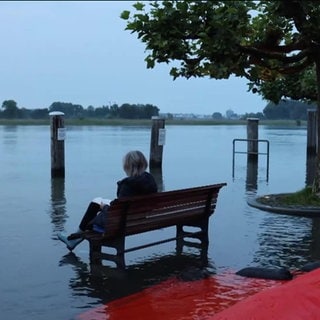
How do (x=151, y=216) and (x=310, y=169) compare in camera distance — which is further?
(x=310, y=169)

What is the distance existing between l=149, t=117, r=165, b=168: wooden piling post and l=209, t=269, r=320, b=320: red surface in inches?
601

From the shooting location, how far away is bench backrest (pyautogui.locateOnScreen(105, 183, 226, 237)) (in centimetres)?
741

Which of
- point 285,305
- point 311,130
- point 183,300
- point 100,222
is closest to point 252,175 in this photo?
point 311,130

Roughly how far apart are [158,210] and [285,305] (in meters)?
3.71

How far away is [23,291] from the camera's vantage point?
266 inches

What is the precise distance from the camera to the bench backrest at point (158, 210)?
7.41 metres

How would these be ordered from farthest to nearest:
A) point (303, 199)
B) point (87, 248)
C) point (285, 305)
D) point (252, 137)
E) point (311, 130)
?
point (311, 130) → point (252, 137) → point (303, 199) → point (87, 248) → point (285, 305)

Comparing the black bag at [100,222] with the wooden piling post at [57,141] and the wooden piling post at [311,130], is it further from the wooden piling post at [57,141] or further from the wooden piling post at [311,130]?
the wooden piling post at [311,130]

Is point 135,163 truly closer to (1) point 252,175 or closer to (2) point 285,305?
(2) point 285,305

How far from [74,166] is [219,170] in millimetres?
4972

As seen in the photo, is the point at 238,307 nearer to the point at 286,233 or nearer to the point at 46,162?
the point at 286,233

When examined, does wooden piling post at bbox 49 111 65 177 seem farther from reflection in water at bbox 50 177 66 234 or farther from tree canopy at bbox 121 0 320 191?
tree canopy at bbox 121 0 320 191

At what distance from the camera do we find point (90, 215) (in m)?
8.25

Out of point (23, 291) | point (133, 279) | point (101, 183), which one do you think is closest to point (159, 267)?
point (133, 279)
